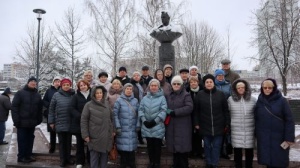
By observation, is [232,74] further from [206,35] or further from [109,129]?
[206,35]

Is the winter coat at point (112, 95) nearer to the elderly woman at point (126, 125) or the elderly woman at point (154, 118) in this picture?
the elderly woman at point (126, 125)

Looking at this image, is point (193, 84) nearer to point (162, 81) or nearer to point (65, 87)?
point (162, 81)

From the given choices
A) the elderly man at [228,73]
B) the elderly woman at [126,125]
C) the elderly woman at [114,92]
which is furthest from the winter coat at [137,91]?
the elderly man at [228,73]

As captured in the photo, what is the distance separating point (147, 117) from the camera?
4512 mm

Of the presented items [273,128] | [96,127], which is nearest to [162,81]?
[96,127]

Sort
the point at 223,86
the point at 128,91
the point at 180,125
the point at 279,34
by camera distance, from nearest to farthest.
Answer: the point at 180,125 < the point at 128,91 < the point at 223,86 < the point at 279,34

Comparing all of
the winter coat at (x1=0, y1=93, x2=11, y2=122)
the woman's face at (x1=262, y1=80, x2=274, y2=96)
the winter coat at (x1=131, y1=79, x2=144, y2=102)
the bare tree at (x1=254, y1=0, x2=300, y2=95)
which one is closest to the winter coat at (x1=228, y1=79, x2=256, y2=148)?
the woman's face at (x1=262, y1=80, x2=274, y2=96)

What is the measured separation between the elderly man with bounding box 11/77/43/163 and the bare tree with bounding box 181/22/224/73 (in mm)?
18414

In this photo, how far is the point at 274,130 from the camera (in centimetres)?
394

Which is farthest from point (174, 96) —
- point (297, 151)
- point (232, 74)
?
point (297, 151)

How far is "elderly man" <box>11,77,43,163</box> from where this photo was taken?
5.21 m

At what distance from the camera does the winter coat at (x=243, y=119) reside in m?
4.25

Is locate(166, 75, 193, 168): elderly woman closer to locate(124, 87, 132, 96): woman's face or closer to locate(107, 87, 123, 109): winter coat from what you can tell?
locate(124, 87, 132, 96): woman's face

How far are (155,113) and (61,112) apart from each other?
6.49 feet
